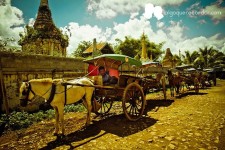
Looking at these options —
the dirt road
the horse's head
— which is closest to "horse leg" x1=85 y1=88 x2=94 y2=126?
the dirt road

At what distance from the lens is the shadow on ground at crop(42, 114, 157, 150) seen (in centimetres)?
476

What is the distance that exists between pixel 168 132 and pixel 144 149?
1.40 metres

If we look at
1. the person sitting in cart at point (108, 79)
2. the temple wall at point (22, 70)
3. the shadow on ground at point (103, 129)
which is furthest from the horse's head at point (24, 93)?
the person sitting in cart at point (108, 79)

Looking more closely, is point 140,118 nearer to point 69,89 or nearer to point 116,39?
point 69,89

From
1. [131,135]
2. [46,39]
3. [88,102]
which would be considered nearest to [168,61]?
[46,39]

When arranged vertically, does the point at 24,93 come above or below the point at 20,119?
above

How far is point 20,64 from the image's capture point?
8.46 m

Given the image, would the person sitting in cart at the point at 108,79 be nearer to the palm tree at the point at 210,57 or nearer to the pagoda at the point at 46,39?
the pagoda at the point at 46,39

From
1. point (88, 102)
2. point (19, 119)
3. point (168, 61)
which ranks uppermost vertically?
point (168, 61)

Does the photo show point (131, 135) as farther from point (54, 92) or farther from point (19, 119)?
point (19, 119)

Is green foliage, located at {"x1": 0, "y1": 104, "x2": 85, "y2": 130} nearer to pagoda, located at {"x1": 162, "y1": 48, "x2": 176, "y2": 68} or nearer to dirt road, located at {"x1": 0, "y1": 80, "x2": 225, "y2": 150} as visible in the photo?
dirt road, located at {"x1": 0, "y1": 80, "x2": 225, "y2": 150}

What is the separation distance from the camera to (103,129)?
5770mm

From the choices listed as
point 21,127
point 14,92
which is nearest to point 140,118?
point 21,127

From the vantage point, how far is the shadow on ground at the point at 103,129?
476 centimetres
